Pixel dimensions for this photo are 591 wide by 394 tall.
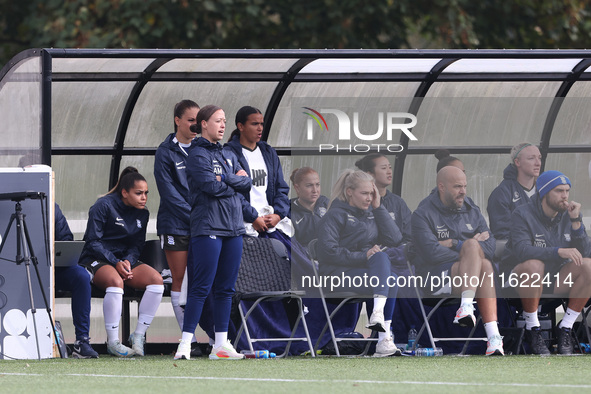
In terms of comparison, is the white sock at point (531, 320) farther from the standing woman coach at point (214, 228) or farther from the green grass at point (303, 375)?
the standing woman coach at point (214, 228)

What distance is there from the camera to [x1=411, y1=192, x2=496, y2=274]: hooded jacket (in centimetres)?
963

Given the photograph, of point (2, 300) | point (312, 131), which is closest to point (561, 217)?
point (312, 131)

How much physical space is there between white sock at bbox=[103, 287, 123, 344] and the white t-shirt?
1.23m

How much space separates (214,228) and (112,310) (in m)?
1.37

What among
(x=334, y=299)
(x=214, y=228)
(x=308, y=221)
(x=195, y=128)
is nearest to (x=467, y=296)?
(x=334, y=299)

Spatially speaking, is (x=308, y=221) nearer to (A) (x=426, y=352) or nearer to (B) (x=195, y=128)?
(B) (x=195, y=128)

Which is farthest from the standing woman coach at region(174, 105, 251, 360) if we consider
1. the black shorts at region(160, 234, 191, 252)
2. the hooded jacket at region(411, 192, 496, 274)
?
the hooded jacket at region(411, 192, 496, 274)

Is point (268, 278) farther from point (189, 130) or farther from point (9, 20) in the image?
point (9, 20)

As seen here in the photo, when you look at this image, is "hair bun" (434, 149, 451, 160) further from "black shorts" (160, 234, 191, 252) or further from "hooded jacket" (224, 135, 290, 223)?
"black shorts" (160, 234, 191, 252)

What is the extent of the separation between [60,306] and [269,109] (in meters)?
2.55

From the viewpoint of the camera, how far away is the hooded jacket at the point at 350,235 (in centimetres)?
961

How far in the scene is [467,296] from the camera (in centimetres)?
955

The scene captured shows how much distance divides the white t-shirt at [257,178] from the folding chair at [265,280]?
1.05ft

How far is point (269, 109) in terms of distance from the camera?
38.6 feet
